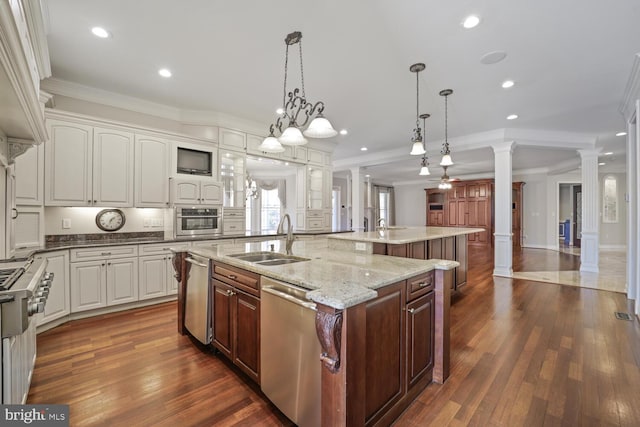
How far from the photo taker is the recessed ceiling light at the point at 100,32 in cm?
242

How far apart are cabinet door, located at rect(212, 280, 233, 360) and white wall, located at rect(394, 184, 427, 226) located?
35.2 ft

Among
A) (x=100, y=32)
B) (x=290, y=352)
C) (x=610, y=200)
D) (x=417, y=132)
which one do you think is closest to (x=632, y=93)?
(x=417, y=132)

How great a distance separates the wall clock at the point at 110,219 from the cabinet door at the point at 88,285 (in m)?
0.66

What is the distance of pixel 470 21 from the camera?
2.28 meters

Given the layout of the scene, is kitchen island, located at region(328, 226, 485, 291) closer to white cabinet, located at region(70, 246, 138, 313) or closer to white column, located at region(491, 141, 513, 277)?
white column, located at region(491, 141, 513, 277)

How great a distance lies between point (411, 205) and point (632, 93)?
890 cm

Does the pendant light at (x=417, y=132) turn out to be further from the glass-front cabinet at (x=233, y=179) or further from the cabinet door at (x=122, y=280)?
the cabinet door at (x=122, y=280)

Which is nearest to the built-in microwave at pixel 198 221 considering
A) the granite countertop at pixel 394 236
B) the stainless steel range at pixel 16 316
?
the granite countertop at pixel 394 236

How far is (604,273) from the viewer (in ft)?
18.2

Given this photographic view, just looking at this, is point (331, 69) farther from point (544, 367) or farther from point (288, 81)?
point (544, 367)

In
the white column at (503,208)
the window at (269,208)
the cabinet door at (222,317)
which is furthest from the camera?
the window at (269,208)

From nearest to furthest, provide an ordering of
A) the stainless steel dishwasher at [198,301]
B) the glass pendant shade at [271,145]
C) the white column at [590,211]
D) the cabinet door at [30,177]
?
the stainless steel dishwasher at [198,301] → the glass pendant shade at [271,145] → the cabinet door at [30,177] → the white column at [590,211]

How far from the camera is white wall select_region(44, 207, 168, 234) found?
11.0ft

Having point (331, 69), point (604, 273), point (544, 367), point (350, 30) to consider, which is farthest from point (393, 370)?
point (604, 273)
